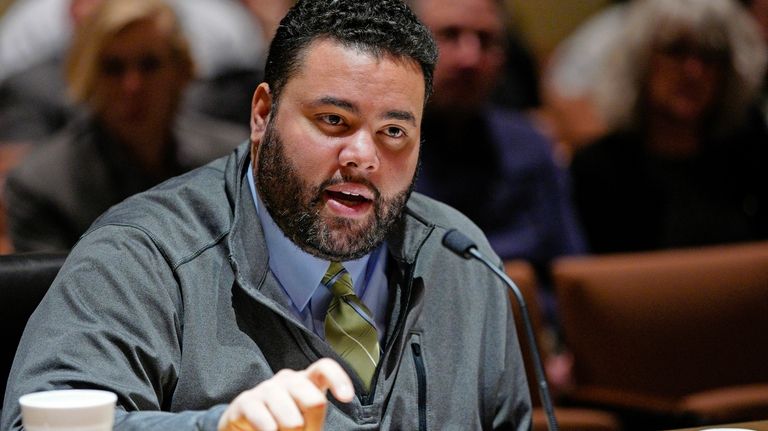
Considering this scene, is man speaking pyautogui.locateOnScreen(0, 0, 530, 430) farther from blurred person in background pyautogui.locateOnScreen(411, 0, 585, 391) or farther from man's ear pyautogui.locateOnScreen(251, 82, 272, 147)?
blurred person in background pyautogui.locateOnScreen(411, 0, 585, 391)

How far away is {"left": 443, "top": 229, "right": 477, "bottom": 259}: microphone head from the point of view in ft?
6.21

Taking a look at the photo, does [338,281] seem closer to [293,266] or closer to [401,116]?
[293,266]

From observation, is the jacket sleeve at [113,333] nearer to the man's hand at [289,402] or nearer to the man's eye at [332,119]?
the man's hand at [289,402]

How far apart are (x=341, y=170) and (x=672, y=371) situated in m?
1.54

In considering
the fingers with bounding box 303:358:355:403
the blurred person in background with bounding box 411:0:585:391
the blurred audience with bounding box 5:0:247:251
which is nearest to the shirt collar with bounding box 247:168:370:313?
the fingers with bounding box 303:358:355:403

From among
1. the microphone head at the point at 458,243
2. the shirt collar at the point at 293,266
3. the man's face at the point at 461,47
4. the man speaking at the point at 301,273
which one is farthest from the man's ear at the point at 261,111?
the man's face at the point at 461,47

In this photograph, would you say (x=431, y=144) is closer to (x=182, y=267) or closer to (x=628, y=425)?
(x=628, y=425)

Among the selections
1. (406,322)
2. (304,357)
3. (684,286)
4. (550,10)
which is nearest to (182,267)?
(304,357)

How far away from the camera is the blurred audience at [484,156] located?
145 inches

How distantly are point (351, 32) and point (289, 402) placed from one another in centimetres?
72

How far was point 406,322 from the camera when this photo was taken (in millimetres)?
1964

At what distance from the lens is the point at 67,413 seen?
1.30 metres

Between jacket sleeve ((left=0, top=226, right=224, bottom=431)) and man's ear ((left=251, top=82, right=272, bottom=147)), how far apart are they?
0.91ft

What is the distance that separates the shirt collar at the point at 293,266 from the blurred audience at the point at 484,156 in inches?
68.2
